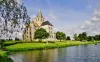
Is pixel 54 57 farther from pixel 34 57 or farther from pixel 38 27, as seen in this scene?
pixel 38 27

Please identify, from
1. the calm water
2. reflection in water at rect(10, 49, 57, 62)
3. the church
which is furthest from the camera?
the church

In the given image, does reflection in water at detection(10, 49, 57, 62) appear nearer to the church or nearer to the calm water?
the calm water

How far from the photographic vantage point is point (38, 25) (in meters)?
188

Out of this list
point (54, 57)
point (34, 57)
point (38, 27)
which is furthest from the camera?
point (38, 27)

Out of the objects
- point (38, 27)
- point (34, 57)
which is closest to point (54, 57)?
point (34, 57)

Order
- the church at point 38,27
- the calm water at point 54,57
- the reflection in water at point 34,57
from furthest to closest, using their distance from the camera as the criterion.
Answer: the church at point 38,27 → the reflection in water at point 34,57 → the calm water at point 54,57

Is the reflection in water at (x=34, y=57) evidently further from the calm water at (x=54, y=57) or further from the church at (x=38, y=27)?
the church at (x=38, y=27)

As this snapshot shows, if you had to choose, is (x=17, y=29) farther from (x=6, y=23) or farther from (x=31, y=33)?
(x=31, y=33)

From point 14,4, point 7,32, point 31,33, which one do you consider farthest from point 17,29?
point 31,33

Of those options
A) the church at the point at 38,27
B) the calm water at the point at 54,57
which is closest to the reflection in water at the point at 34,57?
the calm water at the point at 54,57

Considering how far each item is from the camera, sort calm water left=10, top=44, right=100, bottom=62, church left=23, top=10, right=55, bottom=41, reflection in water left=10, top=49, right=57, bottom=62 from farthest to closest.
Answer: church left=23, top=10, right=55, bottom=41 < reflection in water left=10, top=49, right=57, bottom=62 < calm water left=10, top=44, right=100, bottom=62

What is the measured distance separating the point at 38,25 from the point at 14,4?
16531 cm

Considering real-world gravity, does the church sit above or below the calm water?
above

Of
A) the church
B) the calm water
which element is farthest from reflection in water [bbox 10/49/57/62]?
the church
